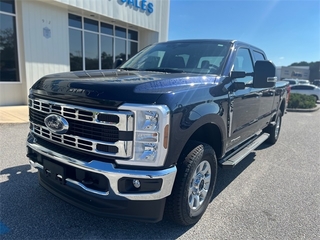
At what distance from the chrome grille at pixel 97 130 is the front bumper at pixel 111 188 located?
5.0 inches

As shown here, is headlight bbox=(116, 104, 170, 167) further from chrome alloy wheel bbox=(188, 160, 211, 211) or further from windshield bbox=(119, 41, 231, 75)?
windshield bbox=(119, 41, 231, 75)

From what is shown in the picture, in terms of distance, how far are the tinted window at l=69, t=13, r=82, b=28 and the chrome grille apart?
9.66 metres

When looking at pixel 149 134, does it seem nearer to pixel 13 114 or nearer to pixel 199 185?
pixel 199 185

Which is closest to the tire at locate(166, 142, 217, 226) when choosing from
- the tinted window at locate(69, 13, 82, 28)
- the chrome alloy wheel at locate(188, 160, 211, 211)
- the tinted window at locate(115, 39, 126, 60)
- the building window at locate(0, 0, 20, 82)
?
the chrome alloy wheel at locate(188, 160, 211, 211)

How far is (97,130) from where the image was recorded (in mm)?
2184

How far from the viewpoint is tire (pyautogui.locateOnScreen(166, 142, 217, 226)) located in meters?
2.41

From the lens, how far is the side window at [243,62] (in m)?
3.60

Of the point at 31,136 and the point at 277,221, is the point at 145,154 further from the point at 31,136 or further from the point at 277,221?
the point at 277,221

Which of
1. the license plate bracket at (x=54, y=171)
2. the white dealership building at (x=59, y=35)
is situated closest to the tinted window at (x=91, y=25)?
the white dealership building at (x=59, y=35)

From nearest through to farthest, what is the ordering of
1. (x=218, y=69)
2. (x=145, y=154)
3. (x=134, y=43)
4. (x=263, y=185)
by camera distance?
(x=145, y=154), (x=218, y=69), (x=263, y=185), (x=134, y=43)

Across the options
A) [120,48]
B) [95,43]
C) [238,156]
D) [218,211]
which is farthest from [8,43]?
[218,211]

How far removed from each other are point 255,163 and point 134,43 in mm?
11359

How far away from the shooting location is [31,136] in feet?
9.61

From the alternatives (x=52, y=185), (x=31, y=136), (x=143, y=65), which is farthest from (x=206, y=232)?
(x=143, y=65)
